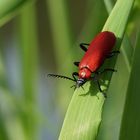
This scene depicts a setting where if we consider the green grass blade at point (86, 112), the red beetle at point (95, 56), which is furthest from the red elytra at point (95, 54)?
the green grass blade at point (86, 112)

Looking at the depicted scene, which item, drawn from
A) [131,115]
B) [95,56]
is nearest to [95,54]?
[95,56]

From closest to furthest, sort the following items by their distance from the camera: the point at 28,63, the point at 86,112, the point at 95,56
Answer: the point at 86,112, the point at 95,56, the point at 28,63

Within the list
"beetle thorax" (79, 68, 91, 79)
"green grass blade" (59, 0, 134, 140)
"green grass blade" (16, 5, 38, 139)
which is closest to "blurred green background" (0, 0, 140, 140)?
"green grass blade" (16, 5, 38, 139)

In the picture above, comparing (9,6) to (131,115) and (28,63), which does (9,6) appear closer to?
(131,115)

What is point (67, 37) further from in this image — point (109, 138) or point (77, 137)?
point (77, 137)

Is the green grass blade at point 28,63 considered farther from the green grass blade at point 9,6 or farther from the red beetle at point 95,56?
the green grass blade at point 9,6
